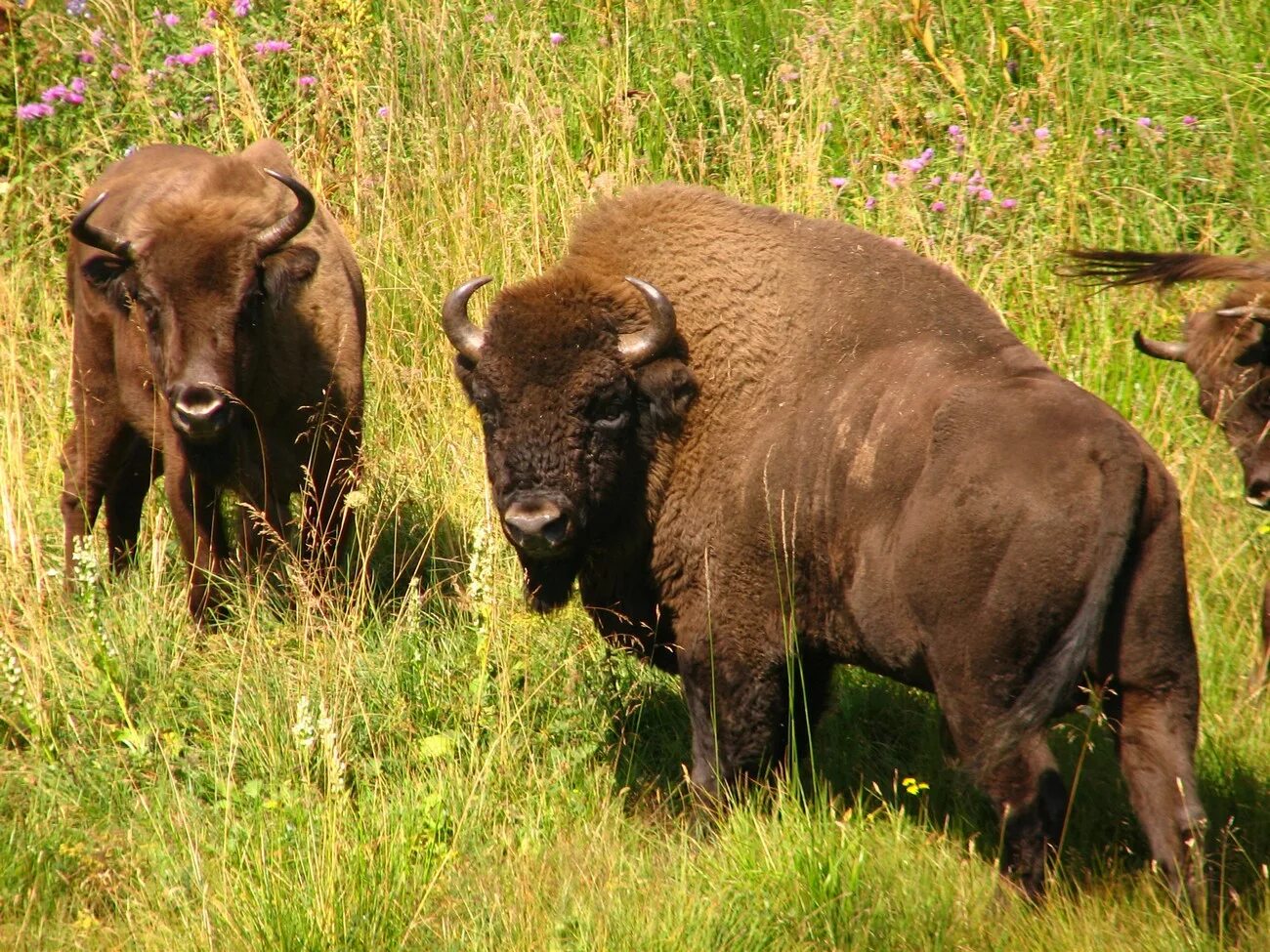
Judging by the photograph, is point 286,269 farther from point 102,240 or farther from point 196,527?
point 196,527

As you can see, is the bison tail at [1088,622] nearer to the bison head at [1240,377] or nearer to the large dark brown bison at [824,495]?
the large dark brown bison at [824,495]

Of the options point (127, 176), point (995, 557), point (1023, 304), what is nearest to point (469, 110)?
point (127, 176)

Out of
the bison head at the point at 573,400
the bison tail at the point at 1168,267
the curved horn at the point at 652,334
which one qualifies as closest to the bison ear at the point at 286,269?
the bison head at the point at 573,400

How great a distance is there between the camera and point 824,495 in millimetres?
4039

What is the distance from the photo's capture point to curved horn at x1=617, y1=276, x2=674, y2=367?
4.32m

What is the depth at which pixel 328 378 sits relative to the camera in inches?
238

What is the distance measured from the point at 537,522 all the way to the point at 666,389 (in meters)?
0.58

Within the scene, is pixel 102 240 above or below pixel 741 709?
above

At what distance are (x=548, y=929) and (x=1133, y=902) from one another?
5.02 ft

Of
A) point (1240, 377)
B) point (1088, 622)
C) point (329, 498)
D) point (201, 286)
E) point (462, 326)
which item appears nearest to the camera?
point (1088, 622)

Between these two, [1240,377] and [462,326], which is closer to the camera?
[462,326]

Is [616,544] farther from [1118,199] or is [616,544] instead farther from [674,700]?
[1118,199]

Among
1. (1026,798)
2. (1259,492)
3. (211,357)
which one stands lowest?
(1026,798)

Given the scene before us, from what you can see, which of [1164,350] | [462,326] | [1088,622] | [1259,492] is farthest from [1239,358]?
[462,326]
